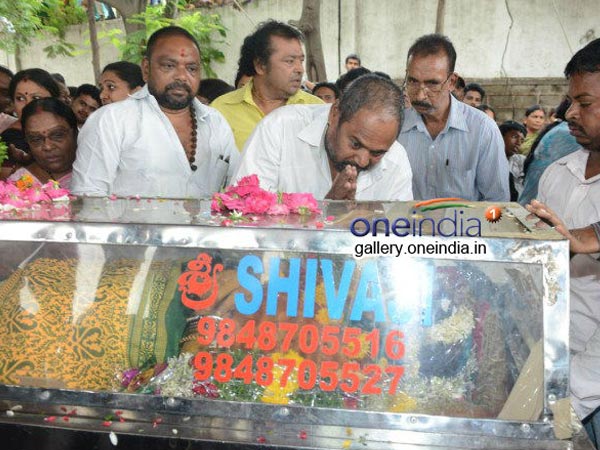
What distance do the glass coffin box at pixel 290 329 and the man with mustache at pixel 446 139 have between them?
5.65ft

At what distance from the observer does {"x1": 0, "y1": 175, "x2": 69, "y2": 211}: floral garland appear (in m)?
1.90

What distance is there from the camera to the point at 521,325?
1549mm

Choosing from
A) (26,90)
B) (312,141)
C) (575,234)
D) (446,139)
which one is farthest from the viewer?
(26,90)

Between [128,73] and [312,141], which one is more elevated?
[128,73]

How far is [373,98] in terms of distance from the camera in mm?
2307

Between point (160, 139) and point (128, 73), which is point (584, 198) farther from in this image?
point (128, 73)

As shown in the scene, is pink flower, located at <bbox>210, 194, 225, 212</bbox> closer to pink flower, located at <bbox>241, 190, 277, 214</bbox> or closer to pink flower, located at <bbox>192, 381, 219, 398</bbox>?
pink flower, located at <bbox>241, 190, 277, 214</bbox>

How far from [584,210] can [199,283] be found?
147 cm

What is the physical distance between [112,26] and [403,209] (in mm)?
11690

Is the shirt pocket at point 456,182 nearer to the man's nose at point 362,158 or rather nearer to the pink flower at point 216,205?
the man's nose at point 362,158

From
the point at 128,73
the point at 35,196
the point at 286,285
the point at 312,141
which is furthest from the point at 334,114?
the point at 128,73

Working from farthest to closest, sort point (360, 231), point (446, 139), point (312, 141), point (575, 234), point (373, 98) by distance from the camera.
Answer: point (446, 139)
point (312, 141)
point (373, 98)
point (575, 234)
point (360, 231)

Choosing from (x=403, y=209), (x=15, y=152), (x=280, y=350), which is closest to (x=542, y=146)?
(x=403, y=209)

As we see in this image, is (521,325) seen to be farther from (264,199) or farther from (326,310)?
(264,199)
